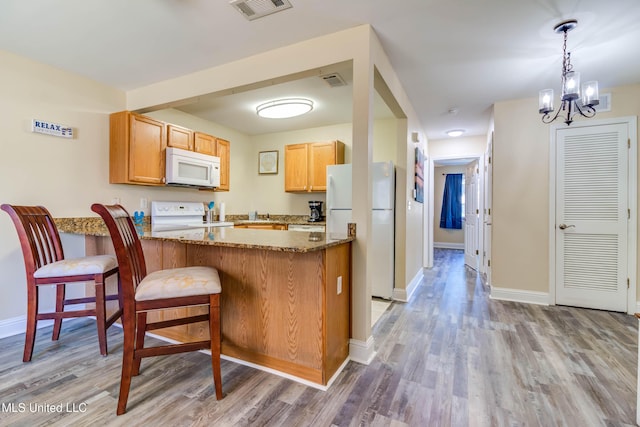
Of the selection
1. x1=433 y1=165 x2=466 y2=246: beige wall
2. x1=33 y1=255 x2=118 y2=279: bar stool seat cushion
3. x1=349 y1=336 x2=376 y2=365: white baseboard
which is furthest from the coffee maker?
x1=433 y1=165 x2=466 y2=246: beige wall

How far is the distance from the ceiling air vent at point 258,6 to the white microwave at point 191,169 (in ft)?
6.79

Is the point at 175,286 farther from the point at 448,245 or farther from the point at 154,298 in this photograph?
the point at 448,245

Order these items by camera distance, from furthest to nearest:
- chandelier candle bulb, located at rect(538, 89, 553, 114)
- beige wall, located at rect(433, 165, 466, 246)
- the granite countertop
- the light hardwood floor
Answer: beige wall, located at rect(433, 165, 466, 246)
chandelier candle bulb, located at rect(538, 89, 553, 114)
the granite countertop
the light hardwood floor

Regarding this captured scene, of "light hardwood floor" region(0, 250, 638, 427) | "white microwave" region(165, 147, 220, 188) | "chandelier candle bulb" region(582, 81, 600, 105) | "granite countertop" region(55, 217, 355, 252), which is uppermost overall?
"chandelier candle bulb" region(582, 81, 600, 105)

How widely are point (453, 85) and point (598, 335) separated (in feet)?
8.96

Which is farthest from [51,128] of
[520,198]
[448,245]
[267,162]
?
[448,245]

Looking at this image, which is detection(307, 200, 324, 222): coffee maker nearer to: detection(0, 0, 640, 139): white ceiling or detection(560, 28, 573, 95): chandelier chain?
detection(0, 0, 640, 139): white ceiling

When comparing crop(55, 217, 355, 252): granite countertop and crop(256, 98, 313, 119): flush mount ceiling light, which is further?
crop(256, 98, 313, 119): flush mount ceiling light

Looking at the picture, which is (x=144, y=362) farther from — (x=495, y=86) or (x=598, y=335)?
(x=495, y=86)

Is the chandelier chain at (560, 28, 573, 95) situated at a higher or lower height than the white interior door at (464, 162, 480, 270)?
higher

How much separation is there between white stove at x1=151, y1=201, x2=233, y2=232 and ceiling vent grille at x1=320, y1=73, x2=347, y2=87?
221 cm

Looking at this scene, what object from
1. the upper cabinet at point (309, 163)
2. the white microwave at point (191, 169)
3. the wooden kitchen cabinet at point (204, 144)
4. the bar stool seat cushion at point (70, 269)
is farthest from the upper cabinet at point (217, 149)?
the bar stool seat cushion at point (70, 269)

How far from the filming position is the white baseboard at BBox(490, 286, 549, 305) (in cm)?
339

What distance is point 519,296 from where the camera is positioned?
138 inches
